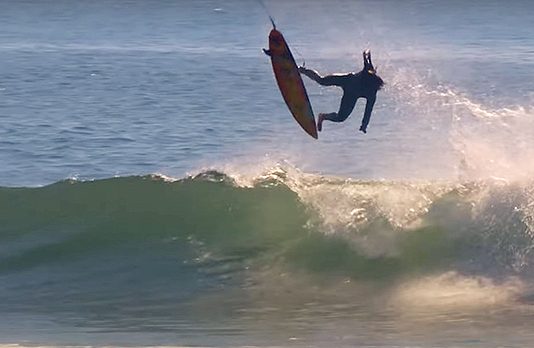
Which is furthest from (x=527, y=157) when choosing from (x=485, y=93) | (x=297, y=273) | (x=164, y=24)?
(x=164, y=24)

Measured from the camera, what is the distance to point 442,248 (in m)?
13.9

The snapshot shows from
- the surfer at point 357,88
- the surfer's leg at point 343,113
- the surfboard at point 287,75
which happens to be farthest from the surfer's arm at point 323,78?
the surfboard at point 287,75

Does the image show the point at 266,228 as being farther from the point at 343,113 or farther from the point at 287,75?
the point at 343,113

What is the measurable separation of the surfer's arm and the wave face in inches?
77.2

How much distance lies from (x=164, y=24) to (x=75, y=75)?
19480 mm

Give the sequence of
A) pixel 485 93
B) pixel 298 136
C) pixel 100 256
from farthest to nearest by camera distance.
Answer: pixel 485 93 → pixel 298 136 → pixel 100 256

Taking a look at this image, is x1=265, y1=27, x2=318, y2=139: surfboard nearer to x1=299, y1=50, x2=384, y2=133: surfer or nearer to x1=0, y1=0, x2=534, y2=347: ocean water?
x1=299, y1=50, x2=384, y2=133: surfer

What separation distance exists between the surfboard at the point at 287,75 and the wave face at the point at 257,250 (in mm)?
1422

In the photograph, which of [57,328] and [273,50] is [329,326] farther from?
[273,50]

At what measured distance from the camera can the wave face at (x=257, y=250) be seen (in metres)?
12.4

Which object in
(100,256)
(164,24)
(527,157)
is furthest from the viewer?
(164,24)

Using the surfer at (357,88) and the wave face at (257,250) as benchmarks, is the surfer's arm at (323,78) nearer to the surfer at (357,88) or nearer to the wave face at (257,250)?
the surfer at (357,88)

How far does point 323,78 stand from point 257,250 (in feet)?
7.87

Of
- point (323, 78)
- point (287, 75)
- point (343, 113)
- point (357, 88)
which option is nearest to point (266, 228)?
point (287, 75)
